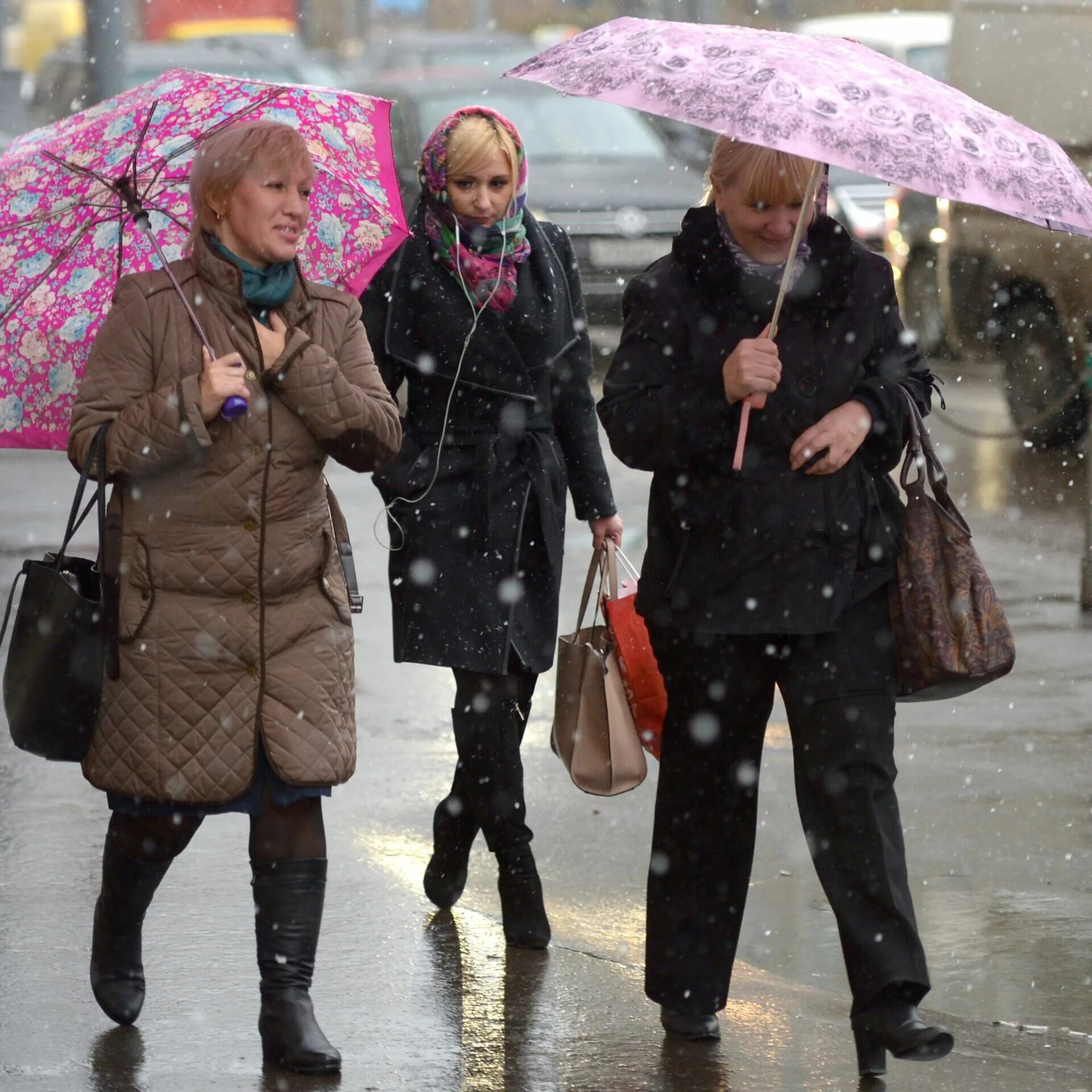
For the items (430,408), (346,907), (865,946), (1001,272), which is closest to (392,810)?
(346,907)

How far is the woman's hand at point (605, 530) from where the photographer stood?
502cm

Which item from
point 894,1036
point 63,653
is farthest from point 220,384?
point 894,1036

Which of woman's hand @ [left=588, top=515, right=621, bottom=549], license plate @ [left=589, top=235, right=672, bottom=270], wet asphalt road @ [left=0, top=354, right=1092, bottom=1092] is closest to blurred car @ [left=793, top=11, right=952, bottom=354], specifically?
license plate @ [left=589, top=235, right=672, bottom=270]

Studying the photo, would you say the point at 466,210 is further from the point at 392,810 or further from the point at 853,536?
the point at 392,810

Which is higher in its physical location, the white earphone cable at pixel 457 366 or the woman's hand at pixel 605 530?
the white earphone cable at pixel 457 366

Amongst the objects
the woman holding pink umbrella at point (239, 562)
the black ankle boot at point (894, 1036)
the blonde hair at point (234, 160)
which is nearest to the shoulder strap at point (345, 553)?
the woman holding pink umbrella at point (239, 562)

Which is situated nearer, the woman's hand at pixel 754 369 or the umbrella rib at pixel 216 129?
the woman's hand at pixel 754 369

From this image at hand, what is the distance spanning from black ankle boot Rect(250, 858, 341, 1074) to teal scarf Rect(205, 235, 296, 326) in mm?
1075

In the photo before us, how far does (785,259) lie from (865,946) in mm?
1309

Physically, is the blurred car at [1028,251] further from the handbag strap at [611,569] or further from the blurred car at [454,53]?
the handbag strap at [611,569]

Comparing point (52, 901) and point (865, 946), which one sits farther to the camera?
point (52, 901)

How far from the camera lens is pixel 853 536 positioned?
13.3 feet

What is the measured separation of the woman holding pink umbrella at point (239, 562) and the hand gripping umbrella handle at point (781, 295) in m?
0.70

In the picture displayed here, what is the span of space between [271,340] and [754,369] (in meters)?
0.93
